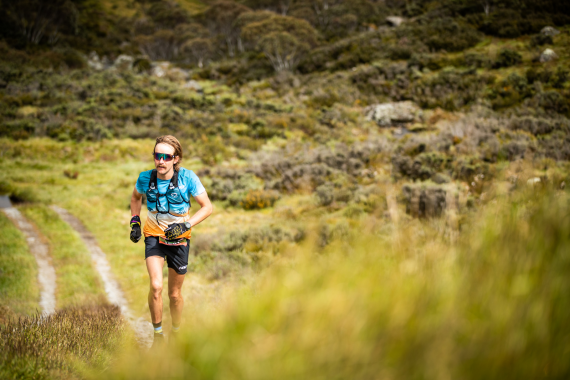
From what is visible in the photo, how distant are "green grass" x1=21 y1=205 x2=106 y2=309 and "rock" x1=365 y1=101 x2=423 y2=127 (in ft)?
55.6

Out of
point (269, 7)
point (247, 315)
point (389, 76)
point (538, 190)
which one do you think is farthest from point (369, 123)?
point (269, 7)

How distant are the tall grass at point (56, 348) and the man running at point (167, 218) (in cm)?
56

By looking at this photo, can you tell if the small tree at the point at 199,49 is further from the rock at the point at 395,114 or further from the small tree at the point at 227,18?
the rock at the point at 395,114

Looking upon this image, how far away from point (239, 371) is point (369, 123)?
20206mm

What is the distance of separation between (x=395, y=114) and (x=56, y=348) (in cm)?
1998

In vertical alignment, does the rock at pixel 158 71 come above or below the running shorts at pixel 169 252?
below

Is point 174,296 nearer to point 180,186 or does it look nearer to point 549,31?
point 180,186

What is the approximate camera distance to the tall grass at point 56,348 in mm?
1809

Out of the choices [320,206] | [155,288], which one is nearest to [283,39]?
[320,206]

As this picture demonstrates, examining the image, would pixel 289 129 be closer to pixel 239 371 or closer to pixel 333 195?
pixel 333 195

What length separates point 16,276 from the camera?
5.49 meters

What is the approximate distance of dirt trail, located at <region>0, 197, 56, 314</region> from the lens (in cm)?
508

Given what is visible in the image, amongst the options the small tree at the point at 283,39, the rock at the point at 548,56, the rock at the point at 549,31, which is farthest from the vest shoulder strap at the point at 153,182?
the small tree at the point at 283,39

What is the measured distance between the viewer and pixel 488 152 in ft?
35.5
